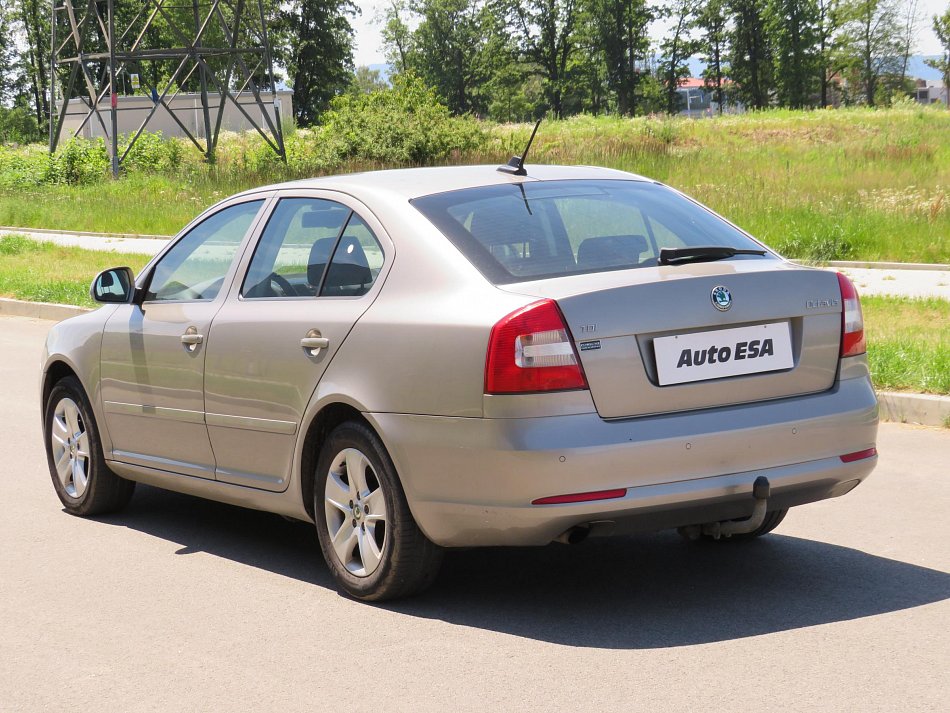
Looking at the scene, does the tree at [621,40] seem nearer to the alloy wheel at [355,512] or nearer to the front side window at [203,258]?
the front side window at [203,258]

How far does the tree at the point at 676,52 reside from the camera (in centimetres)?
12331

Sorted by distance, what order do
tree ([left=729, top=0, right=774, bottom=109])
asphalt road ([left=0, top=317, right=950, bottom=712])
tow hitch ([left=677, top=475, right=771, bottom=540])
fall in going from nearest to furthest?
asphalt road ([left=0, top=317, right=950, bottom=712]) → tow hitch ([left=677, top=475, right=771, bottom=540]) → tree ([left=729, top=0, right=774, bottom=109])

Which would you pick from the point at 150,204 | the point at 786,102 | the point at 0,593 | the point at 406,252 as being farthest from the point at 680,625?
the point at 786,102

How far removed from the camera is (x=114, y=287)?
22.0 ft

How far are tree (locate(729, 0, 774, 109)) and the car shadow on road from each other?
383 ft

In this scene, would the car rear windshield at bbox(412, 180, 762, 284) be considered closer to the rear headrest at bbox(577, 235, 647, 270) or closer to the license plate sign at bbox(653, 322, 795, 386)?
the rear headrest at bbox(577, 235, 647, 270)

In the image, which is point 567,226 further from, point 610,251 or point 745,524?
point 745,524

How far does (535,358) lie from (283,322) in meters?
1.38

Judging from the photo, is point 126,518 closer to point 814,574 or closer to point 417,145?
point 814,574

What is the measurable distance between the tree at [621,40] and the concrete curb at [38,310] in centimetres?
10525

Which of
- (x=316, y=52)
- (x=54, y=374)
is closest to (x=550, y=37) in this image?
(x=316, y=52)

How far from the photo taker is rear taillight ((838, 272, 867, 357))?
520 cm

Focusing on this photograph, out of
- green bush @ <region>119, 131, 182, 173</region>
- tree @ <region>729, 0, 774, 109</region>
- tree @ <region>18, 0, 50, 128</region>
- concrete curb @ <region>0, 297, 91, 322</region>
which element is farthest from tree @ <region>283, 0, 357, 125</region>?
concrete curb @ <region>0, 297, 91, 322</region>

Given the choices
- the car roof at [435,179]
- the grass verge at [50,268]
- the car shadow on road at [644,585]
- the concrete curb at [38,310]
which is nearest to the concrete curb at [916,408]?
the car shadow on road at [644,585]
